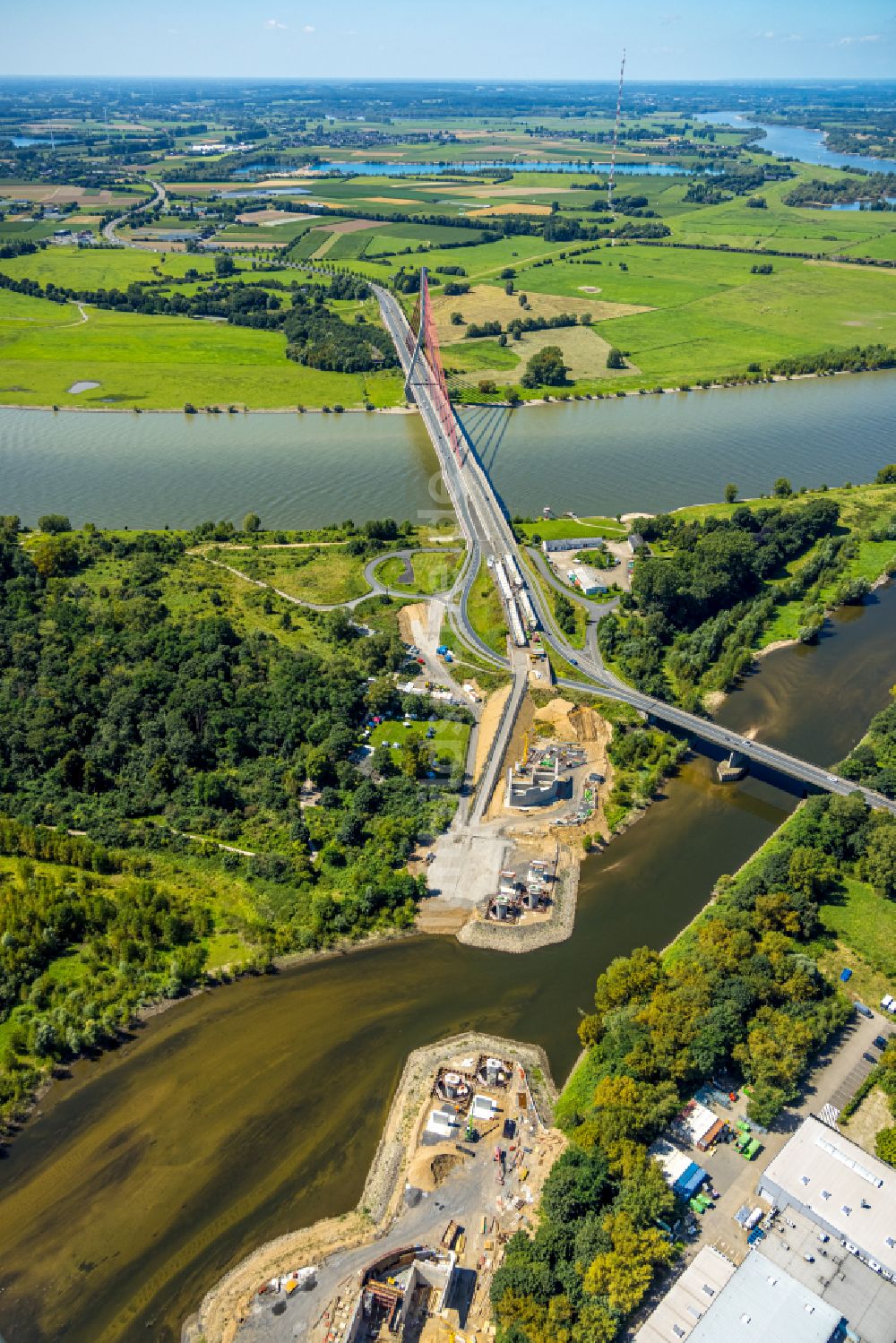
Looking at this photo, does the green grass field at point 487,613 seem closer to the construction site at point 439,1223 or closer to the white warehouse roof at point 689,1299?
the construction site at point 439,1223

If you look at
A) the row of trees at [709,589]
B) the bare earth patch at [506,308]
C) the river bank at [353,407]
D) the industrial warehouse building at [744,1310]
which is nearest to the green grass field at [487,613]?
the row of trees at [709,589]

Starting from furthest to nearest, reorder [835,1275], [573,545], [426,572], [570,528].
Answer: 1. [570,528]
2. [573,545]
3. [426,572]
4. [835,1275]

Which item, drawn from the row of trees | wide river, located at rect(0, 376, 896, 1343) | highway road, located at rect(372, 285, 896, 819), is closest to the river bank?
highway road, located at rect(372, 285, 896, 819)

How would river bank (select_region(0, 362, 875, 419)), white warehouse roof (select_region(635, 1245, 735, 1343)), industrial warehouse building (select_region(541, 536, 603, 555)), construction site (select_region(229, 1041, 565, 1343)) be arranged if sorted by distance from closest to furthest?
white warehouse roof (select_region(635, 1245, 735, 1343))
construction site (select_region(229, 1041, 565, 1343))
industrial warehouse building (select_region(541, 536, 603, 555))
river bank (select_region(0, 362, 875, 419))

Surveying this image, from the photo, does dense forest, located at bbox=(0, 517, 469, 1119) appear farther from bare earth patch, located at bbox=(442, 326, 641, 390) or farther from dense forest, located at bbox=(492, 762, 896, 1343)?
bare earth patch, located at bbox=(442, 326, 641, 390)

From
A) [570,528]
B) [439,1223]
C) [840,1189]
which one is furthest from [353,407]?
[840,1189]

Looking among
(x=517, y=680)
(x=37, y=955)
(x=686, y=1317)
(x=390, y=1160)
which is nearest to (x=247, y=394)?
(x=517, y=680)

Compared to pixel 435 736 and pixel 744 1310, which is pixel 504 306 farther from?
pixel 744 1310

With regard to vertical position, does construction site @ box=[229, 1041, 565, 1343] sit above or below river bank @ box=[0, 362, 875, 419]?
below
